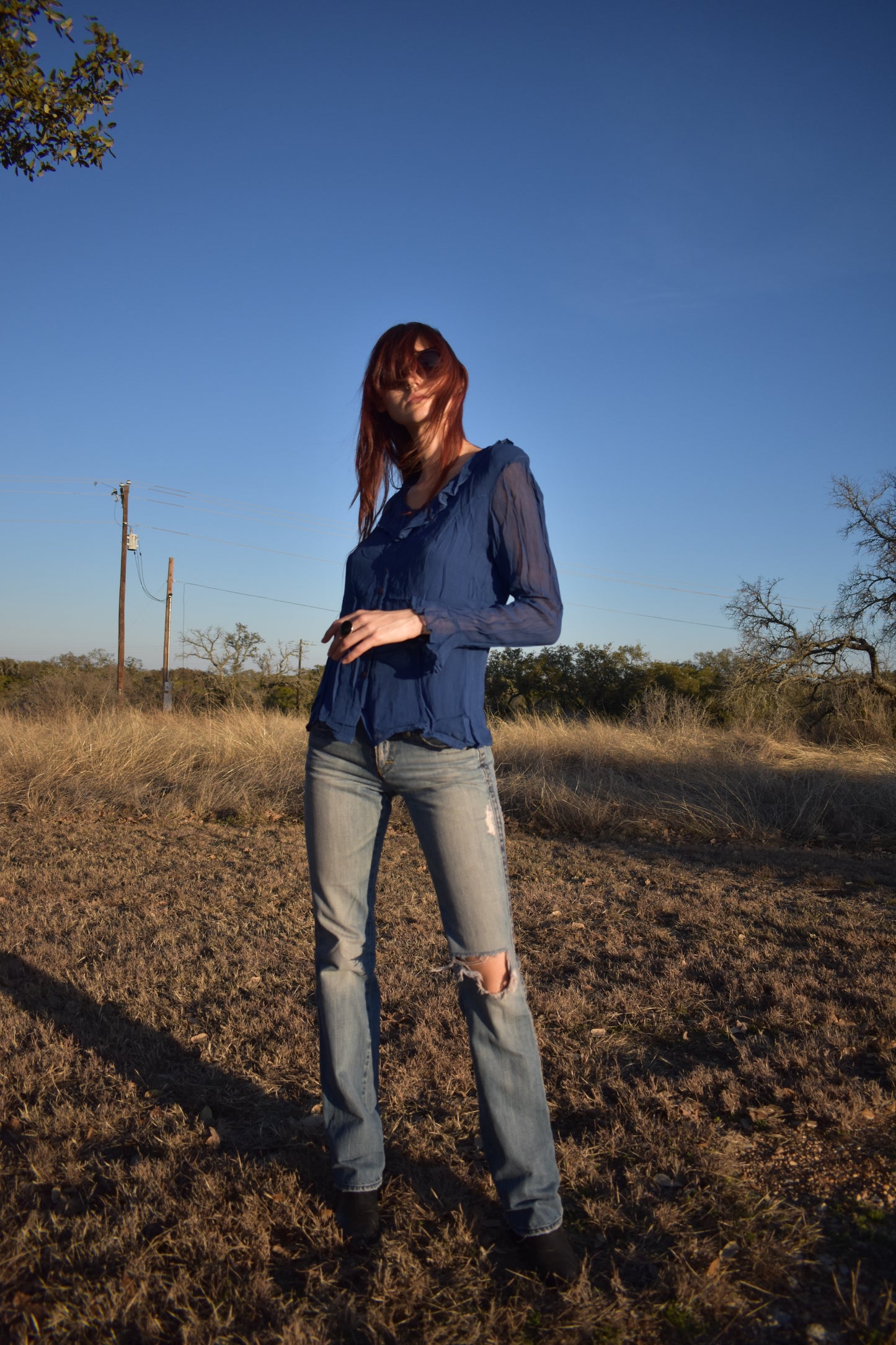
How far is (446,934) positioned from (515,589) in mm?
760

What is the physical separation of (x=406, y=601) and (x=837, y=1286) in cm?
163

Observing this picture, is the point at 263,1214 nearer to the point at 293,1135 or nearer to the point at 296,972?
the point at 293,1135

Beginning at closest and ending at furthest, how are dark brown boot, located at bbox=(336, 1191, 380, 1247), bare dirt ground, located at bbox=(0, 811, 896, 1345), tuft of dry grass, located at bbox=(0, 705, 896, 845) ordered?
bare dirt ground, located at bbox=(0, 811, 896, 1345), dark brown boot, located at bbox=(336, 1191, 380, 1247), tuft of dry grass, located at bbox=(0, 705, 896, 845)

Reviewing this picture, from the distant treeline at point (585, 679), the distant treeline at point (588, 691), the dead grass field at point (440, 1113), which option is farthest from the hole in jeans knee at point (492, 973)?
the distant treeline at point (585, 679)

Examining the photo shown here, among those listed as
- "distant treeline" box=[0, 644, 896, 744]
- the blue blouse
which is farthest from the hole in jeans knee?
"distant treeline" box=[0, 644, 896, 744]

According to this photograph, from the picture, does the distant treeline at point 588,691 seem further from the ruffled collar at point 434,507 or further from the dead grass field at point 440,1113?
the ruffled collar at point 434,507

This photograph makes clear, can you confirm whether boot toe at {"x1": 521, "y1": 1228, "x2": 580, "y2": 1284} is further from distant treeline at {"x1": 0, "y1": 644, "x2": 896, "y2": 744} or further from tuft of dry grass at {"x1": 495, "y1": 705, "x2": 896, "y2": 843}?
distant treeline at {"x1": 0, "y1": 644, "x2": 896, "y2": 744}

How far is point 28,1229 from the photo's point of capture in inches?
72.4

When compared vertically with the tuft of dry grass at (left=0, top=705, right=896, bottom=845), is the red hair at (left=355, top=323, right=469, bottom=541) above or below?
above

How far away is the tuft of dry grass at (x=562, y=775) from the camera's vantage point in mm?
7391

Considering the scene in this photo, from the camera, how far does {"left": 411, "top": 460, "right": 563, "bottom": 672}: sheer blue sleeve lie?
169cm

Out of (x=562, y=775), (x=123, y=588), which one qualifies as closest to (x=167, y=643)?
(x=123, y=588)

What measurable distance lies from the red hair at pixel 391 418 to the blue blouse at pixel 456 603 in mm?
149

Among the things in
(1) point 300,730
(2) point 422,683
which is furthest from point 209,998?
(1) point 300,730
